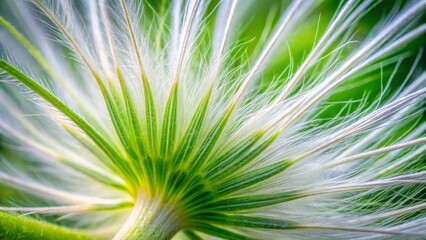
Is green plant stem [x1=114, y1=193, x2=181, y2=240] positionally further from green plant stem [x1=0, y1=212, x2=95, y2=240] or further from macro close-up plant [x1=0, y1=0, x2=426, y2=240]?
green plant stem [x1=0, y1=212, x2=95, y2=240]

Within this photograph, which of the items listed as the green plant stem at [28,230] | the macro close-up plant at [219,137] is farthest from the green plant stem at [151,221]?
the green plant stem at [28,230]

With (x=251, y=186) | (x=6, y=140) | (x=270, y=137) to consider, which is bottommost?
(x=6, y=140)

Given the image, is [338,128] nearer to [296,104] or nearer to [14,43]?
[296,104]

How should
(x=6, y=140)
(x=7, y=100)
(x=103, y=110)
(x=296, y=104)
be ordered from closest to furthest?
1. (x=296, y=104)
2. (x=103, y=110)
3. (x=7, y=100)
4. (x=6, y=140)

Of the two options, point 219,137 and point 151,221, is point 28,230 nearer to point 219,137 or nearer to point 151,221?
point 151,221

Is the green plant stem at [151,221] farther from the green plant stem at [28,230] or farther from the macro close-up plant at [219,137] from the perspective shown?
the green plant stem at [28,230]

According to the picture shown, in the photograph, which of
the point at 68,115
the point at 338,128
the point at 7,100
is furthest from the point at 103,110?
the point at 338,128

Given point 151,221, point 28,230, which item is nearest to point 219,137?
point 151,221
